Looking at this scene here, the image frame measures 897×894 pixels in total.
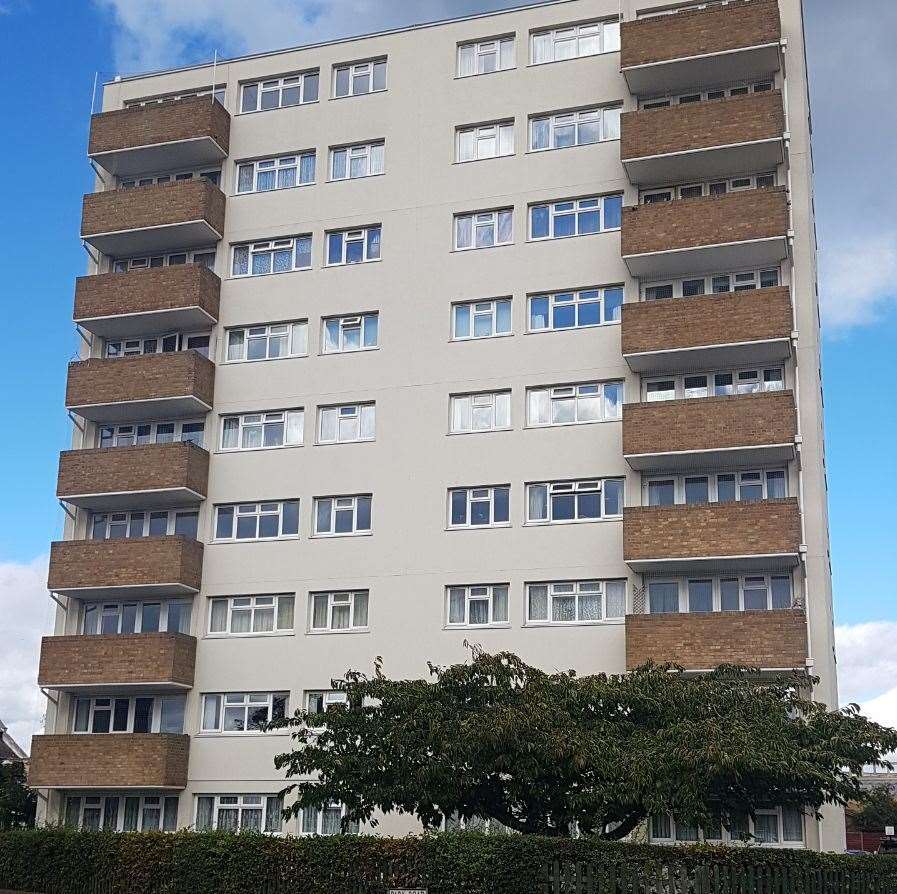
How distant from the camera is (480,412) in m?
36.3

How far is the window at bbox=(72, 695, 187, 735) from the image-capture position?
36.9 m

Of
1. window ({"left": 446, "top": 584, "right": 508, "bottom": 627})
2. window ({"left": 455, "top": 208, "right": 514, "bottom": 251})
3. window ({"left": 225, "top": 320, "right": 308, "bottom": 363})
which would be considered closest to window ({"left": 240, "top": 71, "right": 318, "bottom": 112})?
window ({"left": 455, "top": 208, "right": 514, "bottom": 251})

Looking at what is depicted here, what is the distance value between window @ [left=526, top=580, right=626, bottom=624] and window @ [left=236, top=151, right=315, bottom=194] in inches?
565

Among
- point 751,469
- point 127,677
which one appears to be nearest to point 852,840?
point 751,469

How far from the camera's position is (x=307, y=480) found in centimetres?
3741

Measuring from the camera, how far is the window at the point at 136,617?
124ft

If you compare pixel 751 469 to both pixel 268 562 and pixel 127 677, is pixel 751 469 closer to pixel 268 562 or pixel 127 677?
pixel 268 562

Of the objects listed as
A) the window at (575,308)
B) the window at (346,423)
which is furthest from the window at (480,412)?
the window at (346,423)

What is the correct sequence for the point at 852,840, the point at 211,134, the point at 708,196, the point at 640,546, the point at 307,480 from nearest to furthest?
the point at 640,546 → the point at 708,196 → the point at 307,480 → the point at 211,134 → the point at 852,840

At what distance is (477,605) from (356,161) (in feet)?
45.1

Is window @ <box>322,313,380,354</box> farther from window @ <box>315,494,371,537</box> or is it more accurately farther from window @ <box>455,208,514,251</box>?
window @ <box>315,494,371,537</box>

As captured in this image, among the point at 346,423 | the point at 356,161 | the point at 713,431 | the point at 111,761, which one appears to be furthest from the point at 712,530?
the point at 111,761

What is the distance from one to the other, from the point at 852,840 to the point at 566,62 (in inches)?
1714

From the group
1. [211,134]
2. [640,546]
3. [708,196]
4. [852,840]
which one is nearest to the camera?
[640,546]
